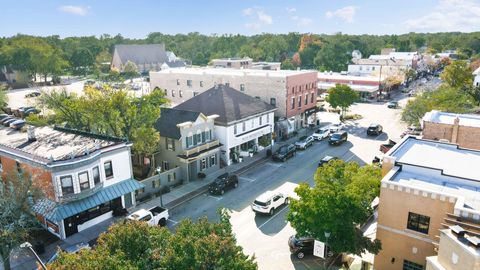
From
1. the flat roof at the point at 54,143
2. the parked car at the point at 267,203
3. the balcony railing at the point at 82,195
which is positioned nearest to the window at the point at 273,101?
the parked car at the point at 267,203

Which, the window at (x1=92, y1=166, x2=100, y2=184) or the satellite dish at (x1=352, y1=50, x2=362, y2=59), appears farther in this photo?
the satellite dish at (x1=352, y1=50, x2=362, y2=59)

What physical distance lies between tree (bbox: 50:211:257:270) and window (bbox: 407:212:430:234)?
31.3ft

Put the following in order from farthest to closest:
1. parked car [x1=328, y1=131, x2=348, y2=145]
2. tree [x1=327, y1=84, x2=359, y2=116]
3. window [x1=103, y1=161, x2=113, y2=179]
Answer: tree [x1=327, y1=84, x2=359, y2=116] < parked car [x1=328, y1=131, x2=348, y2=145] < window [x1=103, y1=161, x2=113, y2=179]

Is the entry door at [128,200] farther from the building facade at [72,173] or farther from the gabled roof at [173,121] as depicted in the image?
the gabled roof at [173,121]

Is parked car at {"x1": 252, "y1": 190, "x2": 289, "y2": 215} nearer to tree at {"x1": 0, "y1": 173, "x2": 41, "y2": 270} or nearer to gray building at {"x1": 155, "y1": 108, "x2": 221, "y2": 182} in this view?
gray building at {"x1": 155, "y1": 108, "x2": 221, "y2": 182}

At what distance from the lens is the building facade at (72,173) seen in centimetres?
2439

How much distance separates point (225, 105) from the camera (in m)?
41.2

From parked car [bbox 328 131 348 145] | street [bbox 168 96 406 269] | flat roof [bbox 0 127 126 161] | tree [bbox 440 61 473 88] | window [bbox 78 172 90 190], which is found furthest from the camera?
tree [bbox 440 61 473 88]

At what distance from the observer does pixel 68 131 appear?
32.0 meters

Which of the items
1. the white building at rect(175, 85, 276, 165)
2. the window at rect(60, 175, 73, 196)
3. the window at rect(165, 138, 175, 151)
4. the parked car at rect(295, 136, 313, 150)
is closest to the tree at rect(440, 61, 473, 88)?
the parked car at rect(295, 136, 313, 150)

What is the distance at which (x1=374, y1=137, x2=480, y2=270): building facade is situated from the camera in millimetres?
16516

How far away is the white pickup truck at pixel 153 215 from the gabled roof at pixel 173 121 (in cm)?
947

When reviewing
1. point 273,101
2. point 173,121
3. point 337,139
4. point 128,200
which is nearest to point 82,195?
point 128,200

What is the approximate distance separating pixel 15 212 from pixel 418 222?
22850 millimetres
